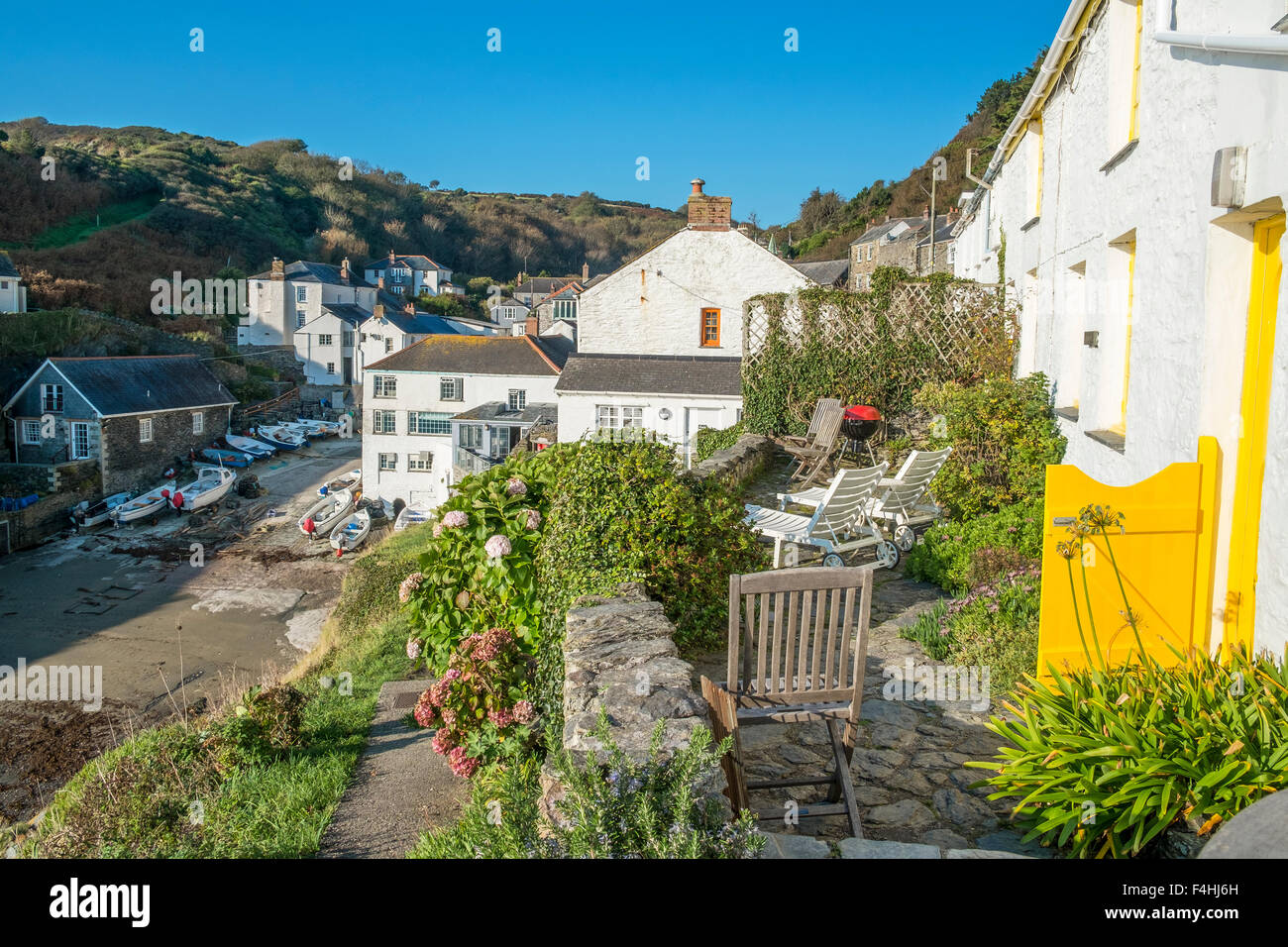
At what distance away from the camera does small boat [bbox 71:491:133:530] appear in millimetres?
→ 36781

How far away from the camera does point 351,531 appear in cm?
3641

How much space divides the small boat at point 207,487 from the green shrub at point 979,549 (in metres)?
37.8

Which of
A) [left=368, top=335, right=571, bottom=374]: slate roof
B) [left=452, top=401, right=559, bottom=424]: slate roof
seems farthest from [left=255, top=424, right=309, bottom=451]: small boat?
[left=452, top=401, right=559, bottom=424]: slate roof

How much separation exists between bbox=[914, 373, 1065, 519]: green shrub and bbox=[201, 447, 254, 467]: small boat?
1736 inches

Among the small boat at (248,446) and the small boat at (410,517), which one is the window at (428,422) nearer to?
the small boat at (410,517)

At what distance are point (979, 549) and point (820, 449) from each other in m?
5.88

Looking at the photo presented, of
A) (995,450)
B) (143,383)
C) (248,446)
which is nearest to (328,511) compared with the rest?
(248,446)

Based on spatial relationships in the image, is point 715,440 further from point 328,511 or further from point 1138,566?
point 328,511

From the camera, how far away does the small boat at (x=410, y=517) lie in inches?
1543

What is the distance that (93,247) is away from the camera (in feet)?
203

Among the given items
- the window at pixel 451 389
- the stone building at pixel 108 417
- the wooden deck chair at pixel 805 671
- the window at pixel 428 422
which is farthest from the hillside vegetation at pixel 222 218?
the wooden deck chair at pixel 805 671

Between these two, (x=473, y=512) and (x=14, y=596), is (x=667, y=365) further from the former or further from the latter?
(x=14, y=596)

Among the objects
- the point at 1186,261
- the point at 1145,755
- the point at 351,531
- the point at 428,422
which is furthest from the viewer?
the point at 428,422
